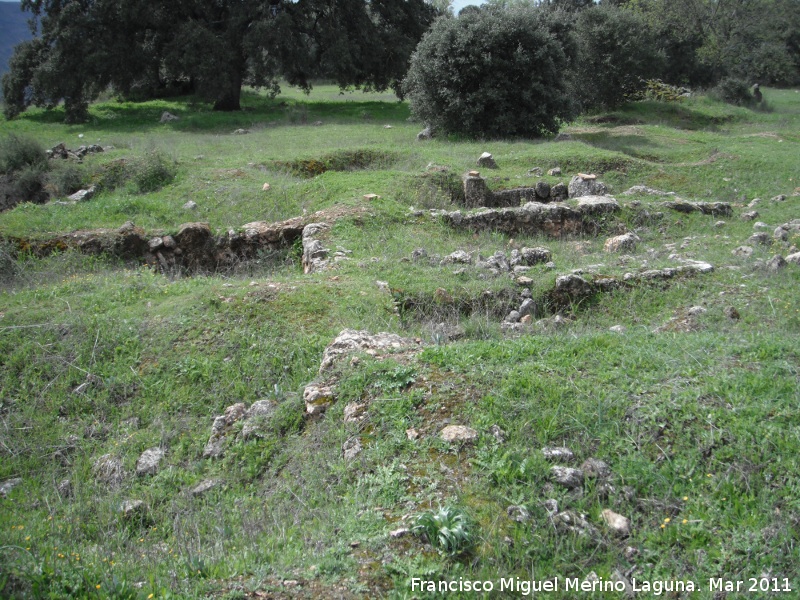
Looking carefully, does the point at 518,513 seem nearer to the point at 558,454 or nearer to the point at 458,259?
the point at 558,454

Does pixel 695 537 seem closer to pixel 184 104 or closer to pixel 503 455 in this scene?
pixel 503 455

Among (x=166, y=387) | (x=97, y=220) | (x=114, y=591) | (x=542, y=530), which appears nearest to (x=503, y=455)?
(x=542, y=530)

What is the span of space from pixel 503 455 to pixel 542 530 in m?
0.48

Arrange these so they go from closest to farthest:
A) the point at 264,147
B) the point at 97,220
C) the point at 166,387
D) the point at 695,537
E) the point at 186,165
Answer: the point at 695,537 → the point at 166,387 → the point at 97,220 → the point at 186,165 → the point at 264,147

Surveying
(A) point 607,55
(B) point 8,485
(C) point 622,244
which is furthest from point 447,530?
(A) point 607,55

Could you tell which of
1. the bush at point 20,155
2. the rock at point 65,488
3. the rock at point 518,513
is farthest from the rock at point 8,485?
the bush at point 20,155

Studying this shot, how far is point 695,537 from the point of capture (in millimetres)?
2943

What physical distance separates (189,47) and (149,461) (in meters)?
18.2

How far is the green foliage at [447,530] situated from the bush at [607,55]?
22.0 m

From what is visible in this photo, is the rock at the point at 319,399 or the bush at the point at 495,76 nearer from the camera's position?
the rock at the point at 319,399

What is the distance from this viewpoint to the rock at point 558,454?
342 centimetres

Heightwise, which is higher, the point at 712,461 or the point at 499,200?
the point at 499,200

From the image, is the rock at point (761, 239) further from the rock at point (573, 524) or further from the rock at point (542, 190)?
the rock at point (573, 524)

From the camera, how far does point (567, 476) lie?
3270 mm
